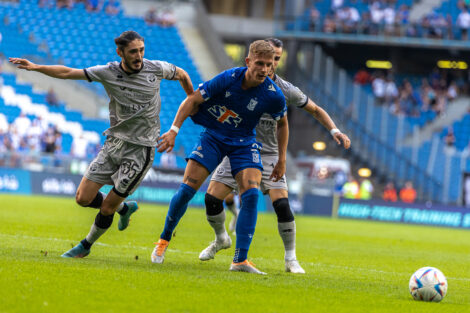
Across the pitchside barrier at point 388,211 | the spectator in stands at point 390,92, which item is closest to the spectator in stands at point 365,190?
the pitchside barrier at point 388,211

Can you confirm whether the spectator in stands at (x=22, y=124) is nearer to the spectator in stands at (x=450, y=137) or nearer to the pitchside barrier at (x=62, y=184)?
the pitchside barrier at (x=62, y=184)

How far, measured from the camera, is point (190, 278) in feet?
22.8

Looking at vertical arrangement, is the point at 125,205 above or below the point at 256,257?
above

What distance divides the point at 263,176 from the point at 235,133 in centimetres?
102

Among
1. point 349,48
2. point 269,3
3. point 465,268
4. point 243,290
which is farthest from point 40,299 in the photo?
point 269,3

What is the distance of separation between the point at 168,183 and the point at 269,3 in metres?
21.1

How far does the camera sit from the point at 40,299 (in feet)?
17.6

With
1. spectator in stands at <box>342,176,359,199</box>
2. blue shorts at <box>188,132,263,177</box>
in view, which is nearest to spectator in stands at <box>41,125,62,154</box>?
spectator in stands at <box>342,176,359,199</box>

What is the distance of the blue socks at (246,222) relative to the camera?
7906 mm

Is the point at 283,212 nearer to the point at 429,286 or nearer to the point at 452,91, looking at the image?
the point at 429,286

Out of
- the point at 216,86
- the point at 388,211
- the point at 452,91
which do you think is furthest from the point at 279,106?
the point at 452,91

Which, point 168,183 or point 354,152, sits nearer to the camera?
point 168,183

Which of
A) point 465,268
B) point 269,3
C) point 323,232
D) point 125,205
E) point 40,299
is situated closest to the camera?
point 40,299

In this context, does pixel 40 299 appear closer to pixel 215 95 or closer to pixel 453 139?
pixel 215 95
